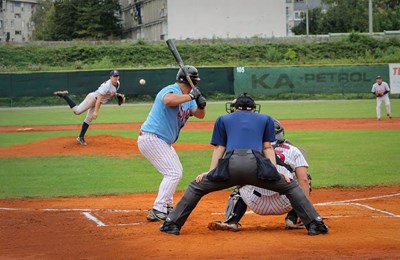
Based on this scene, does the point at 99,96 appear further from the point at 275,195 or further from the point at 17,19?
the point at 17,19

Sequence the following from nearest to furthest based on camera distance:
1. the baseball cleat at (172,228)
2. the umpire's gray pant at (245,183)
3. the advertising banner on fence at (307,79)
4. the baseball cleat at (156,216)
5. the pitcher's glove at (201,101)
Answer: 1. the umpire's gray pant at (245,183)
2. the baseball cleat at (172,228)
3. the pitcher's glove at (201,101)
4. the baseball cleat at (156,216)
5. the advertising banner on fence at (307,79)

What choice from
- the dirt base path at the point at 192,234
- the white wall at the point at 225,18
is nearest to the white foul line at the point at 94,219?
the dirt base path at the point at 192,234

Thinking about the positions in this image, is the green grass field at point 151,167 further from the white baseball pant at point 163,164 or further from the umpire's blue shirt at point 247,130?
the umpire's blue shirt at point 247,130

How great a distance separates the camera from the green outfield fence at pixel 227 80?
167ft

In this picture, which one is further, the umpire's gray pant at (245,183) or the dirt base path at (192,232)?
the umpire's gray pant at (245,183)

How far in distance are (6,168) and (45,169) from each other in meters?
1.17

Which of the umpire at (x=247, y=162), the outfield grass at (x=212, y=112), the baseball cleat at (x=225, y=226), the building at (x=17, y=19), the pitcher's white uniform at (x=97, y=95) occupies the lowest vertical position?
the baseball cleat at (x=225, y=226)

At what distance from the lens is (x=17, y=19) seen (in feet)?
473

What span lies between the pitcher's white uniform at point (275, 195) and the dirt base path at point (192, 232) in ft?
0.93

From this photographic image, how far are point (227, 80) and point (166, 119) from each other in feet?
135

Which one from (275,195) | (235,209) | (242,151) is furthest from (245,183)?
(235,209)

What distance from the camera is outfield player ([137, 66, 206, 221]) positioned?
11188mm

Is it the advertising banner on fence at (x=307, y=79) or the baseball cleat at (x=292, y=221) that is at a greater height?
the advertising banner on fence at (x=307, y=79)

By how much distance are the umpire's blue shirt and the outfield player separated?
1.35 metres
